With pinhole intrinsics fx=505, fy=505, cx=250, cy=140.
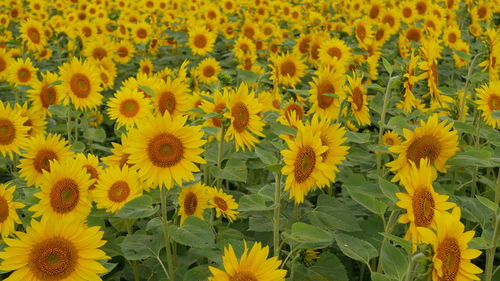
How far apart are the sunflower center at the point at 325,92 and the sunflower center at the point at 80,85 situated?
1.74 meters

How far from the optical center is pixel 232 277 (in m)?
1.68

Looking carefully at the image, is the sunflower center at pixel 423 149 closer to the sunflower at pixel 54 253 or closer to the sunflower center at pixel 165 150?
the sunflower center at pixel 165 150

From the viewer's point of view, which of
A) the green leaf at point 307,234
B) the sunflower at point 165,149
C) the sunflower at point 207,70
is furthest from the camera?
the sunflower at point 207,70

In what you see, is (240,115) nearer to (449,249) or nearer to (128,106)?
(128,106)

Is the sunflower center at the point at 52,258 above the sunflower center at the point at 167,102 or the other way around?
the other way around

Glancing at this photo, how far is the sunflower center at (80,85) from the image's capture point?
12.2 ft

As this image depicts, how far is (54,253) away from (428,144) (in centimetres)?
162

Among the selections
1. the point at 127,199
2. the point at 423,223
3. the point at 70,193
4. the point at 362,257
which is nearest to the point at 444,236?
the point at 423,223

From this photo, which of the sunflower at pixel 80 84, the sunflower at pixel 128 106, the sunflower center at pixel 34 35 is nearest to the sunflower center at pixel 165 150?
the sunflower at pixel 128 106

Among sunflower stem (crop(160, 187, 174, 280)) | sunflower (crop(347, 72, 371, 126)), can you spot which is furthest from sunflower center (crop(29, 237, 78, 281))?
sunflower (crop(347, 72, 371, 126))

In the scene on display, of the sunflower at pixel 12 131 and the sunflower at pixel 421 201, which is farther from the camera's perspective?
the sunflower at pixel 12 131

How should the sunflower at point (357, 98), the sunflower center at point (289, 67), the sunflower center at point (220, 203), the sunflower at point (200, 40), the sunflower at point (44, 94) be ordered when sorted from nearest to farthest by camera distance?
the sunflower center at point (220, 203), the sunflower at point (357, 98), the sunflower at point (44, 94), the sunflower center at point (289, 67), the sunflower at point (200, 40)

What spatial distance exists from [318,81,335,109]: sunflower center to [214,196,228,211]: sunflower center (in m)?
1.04

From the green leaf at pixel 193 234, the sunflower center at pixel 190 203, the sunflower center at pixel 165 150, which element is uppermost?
the sunflower center at pixel 165 150
